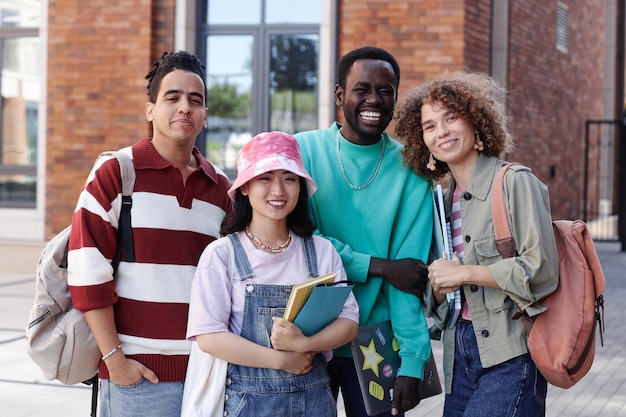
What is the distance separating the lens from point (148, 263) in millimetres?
3072

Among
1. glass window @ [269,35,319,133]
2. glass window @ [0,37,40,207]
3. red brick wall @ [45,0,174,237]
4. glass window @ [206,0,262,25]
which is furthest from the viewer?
glass window @ [0,37,40,207]

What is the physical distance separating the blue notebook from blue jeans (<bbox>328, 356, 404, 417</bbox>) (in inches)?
17.6

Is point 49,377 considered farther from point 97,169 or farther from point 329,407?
point 329,407

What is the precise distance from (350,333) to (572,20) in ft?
54.6

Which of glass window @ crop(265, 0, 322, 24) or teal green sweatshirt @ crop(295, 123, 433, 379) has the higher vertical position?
glass window @ crop(265, 0, 322, 24)

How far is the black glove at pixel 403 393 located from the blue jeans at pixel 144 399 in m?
0.74

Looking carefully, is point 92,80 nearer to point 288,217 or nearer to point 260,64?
point 260,64

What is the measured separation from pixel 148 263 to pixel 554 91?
14.5 metres

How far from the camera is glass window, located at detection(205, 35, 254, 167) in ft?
38.5

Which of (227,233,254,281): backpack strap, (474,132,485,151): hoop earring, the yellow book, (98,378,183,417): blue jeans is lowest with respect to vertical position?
(98,378,183,417): blue jeans

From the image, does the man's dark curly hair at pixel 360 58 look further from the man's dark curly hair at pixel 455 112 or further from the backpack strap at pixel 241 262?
the backpack strap at pixel 241 262

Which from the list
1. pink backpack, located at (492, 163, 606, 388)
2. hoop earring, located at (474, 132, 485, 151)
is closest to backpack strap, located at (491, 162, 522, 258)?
pink backpack, located at (492, 163, 606, 388)

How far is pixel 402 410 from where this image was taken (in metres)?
3.21

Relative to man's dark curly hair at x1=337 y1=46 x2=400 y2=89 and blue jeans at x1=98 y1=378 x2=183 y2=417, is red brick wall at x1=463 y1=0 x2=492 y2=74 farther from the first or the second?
blue jeans at x1=98 y1=378 x2=183 y2=417
